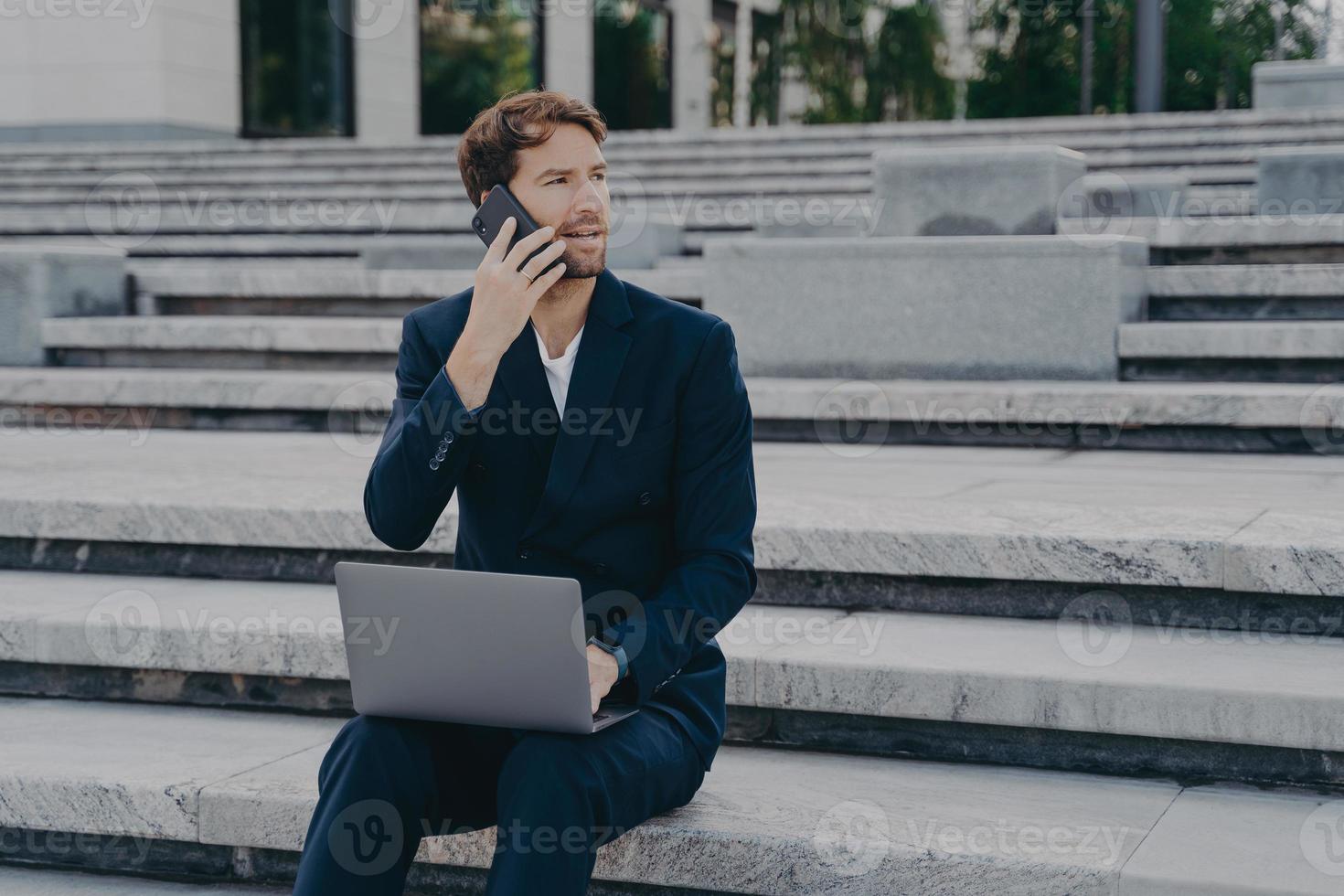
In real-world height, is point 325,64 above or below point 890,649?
above

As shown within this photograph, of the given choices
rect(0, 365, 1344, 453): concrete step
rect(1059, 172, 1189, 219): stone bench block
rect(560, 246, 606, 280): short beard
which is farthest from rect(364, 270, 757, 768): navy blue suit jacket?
rect(1059, 172, 1189, 219): stone bench block

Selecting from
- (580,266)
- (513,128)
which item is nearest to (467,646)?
(580,266)

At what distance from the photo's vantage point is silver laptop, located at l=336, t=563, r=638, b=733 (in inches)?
102

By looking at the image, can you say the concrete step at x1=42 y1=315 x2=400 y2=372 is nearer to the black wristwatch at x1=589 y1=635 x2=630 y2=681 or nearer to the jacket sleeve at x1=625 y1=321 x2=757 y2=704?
the jacket sleeve at x1=625 y1=321 x2=757 y2=704

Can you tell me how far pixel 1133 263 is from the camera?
21.9 feet

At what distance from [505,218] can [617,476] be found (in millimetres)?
561

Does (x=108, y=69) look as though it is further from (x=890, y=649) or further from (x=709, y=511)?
(x=709, y=511)

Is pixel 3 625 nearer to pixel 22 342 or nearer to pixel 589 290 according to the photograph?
pixel 589 290

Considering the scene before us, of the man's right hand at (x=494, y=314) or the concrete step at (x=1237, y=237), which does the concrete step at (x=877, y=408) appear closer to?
the concrete step at (x=1237, y=237)

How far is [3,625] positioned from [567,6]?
61.6ft

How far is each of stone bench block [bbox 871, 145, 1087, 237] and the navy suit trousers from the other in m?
4.52

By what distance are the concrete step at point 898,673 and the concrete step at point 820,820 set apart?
3.6 inches

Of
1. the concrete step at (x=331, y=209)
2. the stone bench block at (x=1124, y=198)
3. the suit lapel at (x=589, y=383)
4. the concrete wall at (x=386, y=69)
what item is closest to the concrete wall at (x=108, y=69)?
the concrete wall at (x=386, y=69)

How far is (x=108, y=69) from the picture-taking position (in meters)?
15.7
